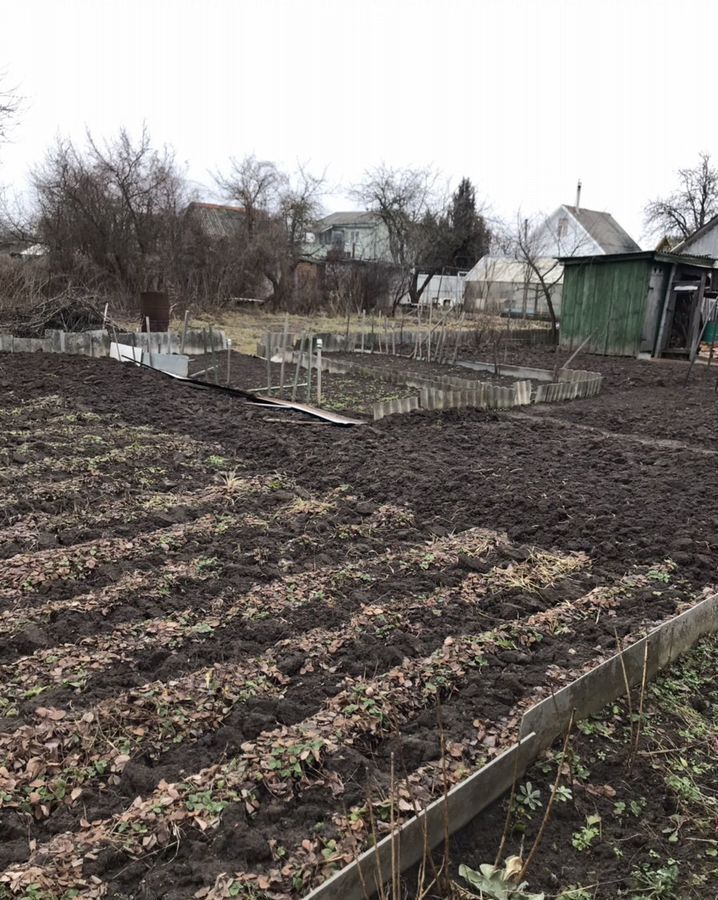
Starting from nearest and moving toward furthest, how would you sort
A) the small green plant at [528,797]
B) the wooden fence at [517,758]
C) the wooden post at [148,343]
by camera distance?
the wooden fence at [517,758]
the small green plant at [528,797]
the wooden post at [148,343]

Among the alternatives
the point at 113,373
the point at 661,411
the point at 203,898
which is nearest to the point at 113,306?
the point at 113,373

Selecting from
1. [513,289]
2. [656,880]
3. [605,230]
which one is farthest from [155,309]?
[605,230]

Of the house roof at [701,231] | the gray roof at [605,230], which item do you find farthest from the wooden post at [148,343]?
the gray roof at [605,230]

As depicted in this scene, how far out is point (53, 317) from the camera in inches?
502

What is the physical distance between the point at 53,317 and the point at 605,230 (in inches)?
1474

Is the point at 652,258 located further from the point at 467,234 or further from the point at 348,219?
the point at 348,219

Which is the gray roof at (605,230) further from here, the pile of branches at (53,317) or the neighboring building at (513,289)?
the pile of branches at (53,317)

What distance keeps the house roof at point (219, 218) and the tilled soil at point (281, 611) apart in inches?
721

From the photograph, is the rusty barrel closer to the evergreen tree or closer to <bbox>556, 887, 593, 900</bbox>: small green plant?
<bbox>556, 887, 593, 900</bbox>: small green plant

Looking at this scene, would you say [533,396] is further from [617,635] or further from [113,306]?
[113,306]

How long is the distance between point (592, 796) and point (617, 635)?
3.43ft

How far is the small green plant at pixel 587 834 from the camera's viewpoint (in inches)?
86.8

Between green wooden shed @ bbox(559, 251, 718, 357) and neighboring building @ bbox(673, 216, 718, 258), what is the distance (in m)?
14.7

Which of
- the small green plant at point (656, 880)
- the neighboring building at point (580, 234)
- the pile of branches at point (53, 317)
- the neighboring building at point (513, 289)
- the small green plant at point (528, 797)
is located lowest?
the small green plant at point (656, 880)
